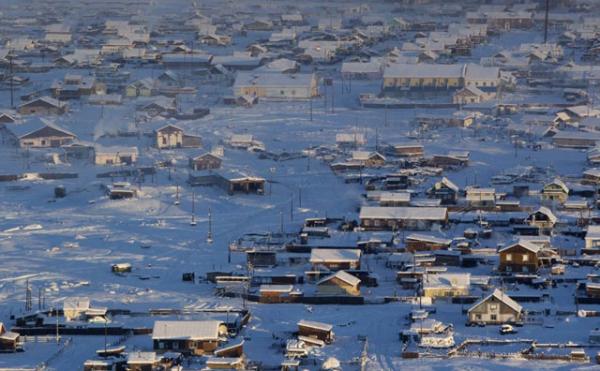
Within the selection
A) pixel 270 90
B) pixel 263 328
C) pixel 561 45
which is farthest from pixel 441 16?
pixel 263 328

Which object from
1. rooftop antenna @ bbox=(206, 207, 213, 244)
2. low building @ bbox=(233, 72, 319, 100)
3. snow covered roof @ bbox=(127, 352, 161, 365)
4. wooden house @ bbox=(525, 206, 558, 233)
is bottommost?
snow covered roof @ bbox=(127, 352, 161, 365)

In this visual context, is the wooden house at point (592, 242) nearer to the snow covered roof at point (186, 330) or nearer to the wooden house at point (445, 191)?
the wooden house at point (445, 191)

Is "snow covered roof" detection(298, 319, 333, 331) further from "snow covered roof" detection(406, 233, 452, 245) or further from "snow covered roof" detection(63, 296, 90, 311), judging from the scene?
"snow covered roof" detection(406, 233, 452, 245)

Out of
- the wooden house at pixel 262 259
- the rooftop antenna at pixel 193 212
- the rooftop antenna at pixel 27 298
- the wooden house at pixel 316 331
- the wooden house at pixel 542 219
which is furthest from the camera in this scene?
the rooftop antenna at pixel 193 212

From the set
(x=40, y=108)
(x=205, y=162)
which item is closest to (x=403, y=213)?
(x=205, y=162)

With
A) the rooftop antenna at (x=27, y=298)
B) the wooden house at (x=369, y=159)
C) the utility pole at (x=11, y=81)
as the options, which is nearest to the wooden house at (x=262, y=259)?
the rooftop antenna at (x=27, y=298)

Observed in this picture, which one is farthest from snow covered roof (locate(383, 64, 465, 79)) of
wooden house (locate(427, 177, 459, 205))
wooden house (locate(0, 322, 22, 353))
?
wooden house (locate(0, 322, 22, 353))

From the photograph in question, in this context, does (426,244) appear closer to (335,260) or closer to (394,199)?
(335,260)
